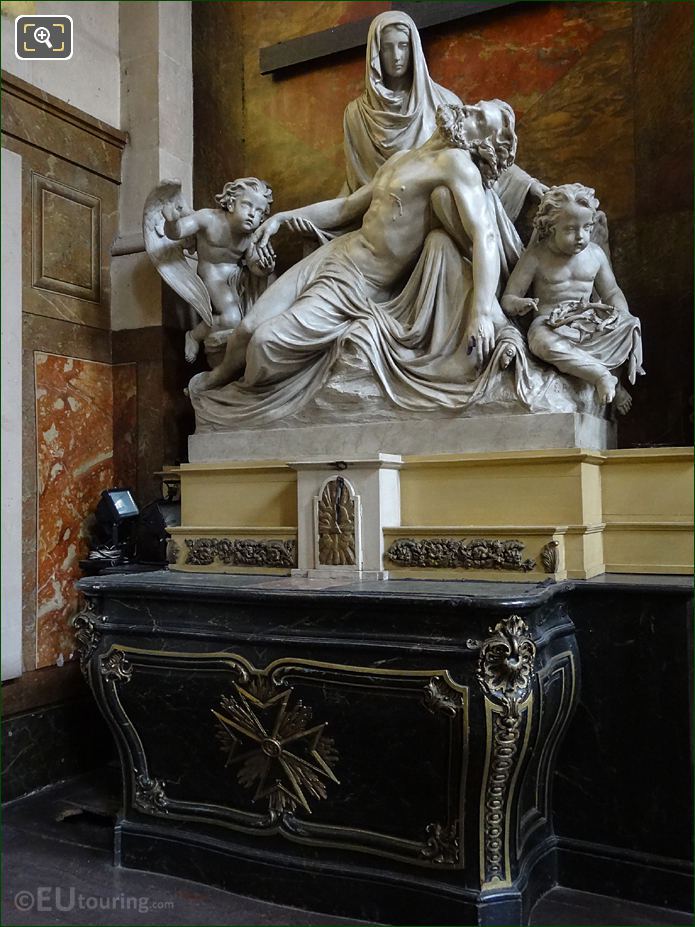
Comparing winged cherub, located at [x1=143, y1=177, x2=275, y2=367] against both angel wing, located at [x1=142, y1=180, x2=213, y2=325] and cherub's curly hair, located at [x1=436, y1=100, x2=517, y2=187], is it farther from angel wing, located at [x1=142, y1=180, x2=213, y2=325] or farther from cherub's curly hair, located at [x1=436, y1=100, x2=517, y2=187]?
cherub's curly hair, located at [x1=436, y1=100, x2=517, y2=187]

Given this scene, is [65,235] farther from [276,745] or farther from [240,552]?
[276,745]

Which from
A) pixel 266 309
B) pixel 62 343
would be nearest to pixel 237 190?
pixel 266 309

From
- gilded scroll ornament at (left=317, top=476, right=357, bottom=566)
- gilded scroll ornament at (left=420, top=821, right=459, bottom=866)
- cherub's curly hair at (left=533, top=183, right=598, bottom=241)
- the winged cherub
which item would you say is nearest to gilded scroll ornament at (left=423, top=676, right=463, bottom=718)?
gilded scroll ornament at (left=420, top=821, right=459, bottom=866)

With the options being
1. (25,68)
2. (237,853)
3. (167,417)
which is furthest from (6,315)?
(237,853)

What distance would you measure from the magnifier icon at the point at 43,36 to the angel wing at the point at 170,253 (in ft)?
2.78

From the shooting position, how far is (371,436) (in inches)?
131

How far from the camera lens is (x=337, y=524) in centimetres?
316

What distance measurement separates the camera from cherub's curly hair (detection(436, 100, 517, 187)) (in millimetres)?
3312

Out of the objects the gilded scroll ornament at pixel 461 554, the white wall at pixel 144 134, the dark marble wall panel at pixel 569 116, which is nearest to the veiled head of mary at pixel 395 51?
the dark marble wall panel at pixel 569 116

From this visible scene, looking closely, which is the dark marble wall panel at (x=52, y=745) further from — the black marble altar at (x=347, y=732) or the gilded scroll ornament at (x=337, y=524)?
the gilded scroll ornament at (x=337, y=524)

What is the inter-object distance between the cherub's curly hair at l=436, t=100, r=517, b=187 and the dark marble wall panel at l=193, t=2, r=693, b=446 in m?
0.63

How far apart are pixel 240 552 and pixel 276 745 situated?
0.86 meters

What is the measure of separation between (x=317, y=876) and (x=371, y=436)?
157 cm

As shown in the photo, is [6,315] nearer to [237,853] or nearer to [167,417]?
[167,417]
